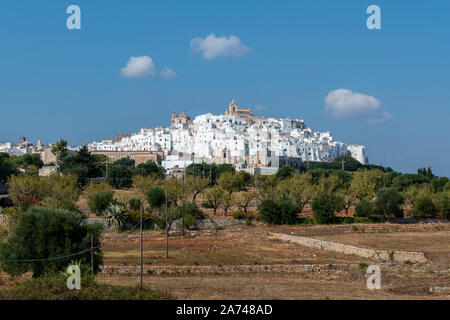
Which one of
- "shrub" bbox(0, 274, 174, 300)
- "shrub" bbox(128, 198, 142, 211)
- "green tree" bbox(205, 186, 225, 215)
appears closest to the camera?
"shrub" bbox(0, 274, 174, 300)

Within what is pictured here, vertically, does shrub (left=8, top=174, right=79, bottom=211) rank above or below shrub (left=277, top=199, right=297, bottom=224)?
above

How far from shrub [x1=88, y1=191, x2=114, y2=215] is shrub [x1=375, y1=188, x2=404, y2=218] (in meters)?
24.2

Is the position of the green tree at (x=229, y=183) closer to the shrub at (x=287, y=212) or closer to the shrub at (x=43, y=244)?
the shrub at (x=287, y=212)

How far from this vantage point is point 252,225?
47.4 m

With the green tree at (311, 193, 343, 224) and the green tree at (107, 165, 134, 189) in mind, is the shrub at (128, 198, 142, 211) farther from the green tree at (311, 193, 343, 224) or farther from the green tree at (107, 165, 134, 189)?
the green tree at (107, 165, 134, 189)

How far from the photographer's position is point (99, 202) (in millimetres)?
46812

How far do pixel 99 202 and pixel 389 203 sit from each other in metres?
26.0

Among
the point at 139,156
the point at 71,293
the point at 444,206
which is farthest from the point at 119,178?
the point at 71,293

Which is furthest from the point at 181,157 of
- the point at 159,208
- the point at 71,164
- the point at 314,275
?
the point at 314,275

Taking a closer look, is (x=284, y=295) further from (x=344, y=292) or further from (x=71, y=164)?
(x=71, y=164)

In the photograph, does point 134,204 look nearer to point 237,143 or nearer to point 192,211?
point 192,211

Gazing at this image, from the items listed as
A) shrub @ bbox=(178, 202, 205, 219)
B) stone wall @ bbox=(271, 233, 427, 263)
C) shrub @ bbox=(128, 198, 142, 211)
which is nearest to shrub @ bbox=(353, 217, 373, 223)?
shrub @ bbox=(178, 202, 205, 219)

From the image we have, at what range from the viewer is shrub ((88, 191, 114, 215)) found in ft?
153
